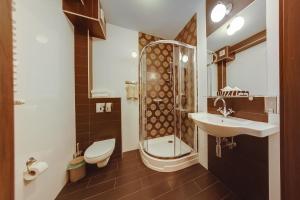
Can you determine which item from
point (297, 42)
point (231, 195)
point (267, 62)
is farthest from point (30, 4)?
point (231, 195)

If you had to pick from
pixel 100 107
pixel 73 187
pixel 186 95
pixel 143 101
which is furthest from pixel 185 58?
pixel 73 187

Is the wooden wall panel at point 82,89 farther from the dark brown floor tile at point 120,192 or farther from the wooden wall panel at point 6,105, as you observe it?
the wooden wall panel at point 6,105

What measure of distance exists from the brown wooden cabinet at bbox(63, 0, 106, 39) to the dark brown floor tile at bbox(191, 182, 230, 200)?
8.42 feet

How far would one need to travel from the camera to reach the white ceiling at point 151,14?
177cm

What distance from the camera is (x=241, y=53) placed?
132cm

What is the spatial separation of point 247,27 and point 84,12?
2.00 metres

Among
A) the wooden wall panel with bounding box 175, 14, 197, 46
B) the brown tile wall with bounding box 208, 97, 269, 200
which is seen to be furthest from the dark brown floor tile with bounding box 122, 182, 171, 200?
the wooden wall panel with bounding box 175, 14, 197, 46

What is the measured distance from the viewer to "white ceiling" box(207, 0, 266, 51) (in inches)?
42.7

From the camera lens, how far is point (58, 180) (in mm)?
1338

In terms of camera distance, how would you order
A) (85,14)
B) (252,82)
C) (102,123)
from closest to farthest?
(252,82) → (85,14) → (102,123)

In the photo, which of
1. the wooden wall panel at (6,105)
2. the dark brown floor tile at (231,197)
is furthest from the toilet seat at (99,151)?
the dark brown floor tile at (231,197)

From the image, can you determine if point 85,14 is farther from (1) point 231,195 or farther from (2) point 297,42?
(1) point 231,195

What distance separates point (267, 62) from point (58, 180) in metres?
2.42

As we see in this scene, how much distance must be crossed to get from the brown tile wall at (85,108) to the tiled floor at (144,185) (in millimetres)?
506
